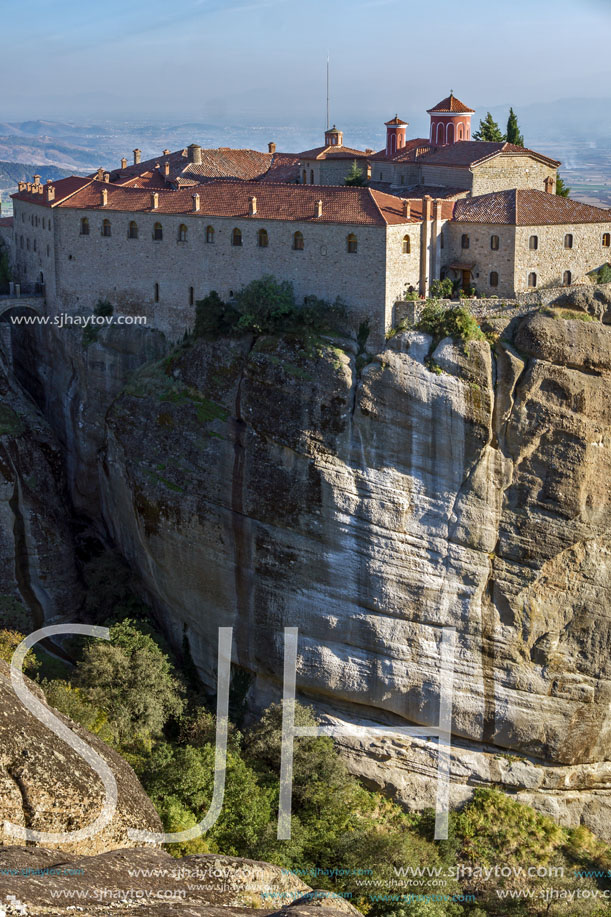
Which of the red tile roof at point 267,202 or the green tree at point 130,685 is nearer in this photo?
the green tree at point 130,685

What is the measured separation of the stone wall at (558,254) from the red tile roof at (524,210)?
24 centimetres

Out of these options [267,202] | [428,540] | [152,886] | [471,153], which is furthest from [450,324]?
[152,886]

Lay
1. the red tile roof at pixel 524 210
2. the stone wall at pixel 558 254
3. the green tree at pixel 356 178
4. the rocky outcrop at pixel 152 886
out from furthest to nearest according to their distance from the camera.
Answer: the green tree at pixel 356 178, the stone wall at pixel 558 254, the red tile roof at pixel 524 210, the rocky outcrop at pixel 152 886

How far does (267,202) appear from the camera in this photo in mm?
41938

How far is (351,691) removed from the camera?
3956 centimetres

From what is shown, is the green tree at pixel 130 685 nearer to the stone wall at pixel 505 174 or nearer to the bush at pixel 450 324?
the bush at pixel 450 324

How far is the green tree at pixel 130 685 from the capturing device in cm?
3769

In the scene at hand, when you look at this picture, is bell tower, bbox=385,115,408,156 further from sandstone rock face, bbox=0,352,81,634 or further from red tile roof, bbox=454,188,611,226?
sandstone rock face, bbox=0,352,81,634

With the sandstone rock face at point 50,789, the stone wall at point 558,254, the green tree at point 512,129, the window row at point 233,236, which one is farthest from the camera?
the green tree at point 512,129

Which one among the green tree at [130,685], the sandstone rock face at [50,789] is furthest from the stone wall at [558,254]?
the sandstone rock face at [50,789]

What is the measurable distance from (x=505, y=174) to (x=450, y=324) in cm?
989

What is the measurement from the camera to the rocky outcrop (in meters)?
19.1

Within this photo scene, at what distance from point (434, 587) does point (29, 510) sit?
1613 centimetres

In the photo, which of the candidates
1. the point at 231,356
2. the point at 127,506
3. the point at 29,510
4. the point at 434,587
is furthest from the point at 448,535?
the point at 29,510
